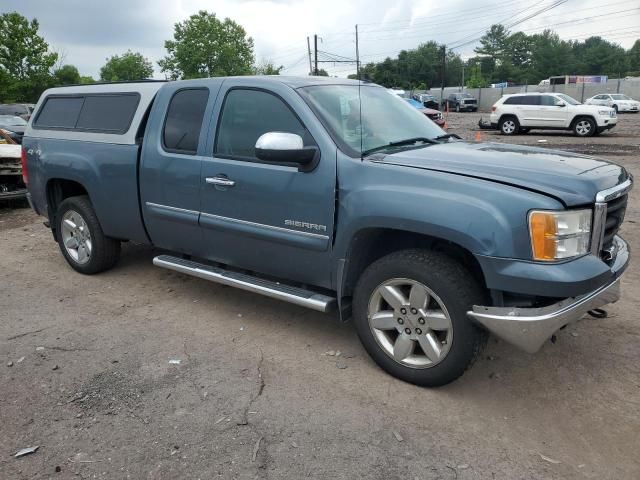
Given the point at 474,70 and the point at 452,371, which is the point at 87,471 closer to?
the point at 452,371

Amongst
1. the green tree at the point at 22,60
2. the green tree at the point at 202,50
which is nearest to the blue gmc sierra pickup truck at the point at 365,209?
the green tree at the point at 22,60

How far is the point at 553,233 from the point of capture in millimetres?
2766

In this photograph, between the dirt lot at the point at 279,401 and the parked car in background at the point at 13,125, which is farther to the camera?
the parked car in background at the point at 13,125

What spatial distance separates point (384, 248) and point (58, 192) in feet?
12.4

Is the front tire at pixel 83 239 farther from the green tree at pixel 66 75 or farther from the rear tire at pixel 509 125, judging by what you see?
→ the green tree at pixel 66 75

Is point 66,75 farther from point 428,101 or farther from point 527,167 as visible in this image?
point 527,167

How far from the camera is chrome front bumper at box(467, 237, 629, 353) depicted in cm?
278

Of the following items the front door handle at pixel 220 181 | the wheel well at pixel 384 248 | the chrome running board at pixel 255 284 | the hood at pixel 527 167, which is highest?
the hood at pixel 527 167

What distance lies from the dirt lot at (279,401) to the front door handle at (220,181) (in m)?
1.13

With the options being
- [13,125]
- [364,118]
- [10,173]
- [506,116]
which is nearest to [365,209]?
[364,118]

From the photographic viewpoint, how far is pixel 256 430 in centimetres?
294

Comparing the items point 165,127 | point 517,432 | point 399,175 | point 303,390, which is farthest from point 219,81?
point 517,432

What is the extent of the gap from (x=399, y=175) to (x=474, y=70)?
95696 mm

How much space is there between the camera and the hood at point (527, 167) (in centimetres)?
291
